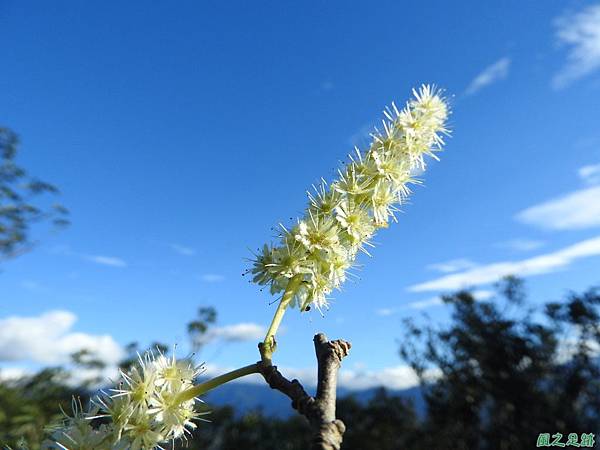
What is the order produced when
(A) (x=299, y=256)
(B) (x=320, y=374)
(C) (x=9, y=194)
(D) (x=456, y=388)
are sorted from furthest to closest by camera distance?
(D) (x=456, y=388) < (C) (x=9, y=194) < (A) (x=299, y=256) < (B) (x=320, y=374)

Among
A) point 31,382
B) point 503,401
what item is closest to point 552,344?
point 503,401

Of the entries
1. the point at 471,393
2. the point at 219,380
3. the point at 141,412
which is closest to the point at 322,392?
the point at 219,380

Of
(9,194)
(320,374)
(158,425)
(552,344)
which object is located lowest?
(158,425)

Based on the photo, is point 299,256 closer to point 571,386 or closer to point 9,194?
point 9,194

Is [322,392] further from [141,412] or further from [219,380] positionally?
[141,412]

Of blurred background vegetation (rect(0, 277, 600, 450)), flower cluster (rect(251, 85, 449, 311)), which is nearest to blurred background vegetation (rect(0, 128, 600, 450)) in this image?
blurred background vegetation (rect(0, 277, 600, 450))

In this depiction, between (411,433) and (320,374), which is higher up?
(411,433)
